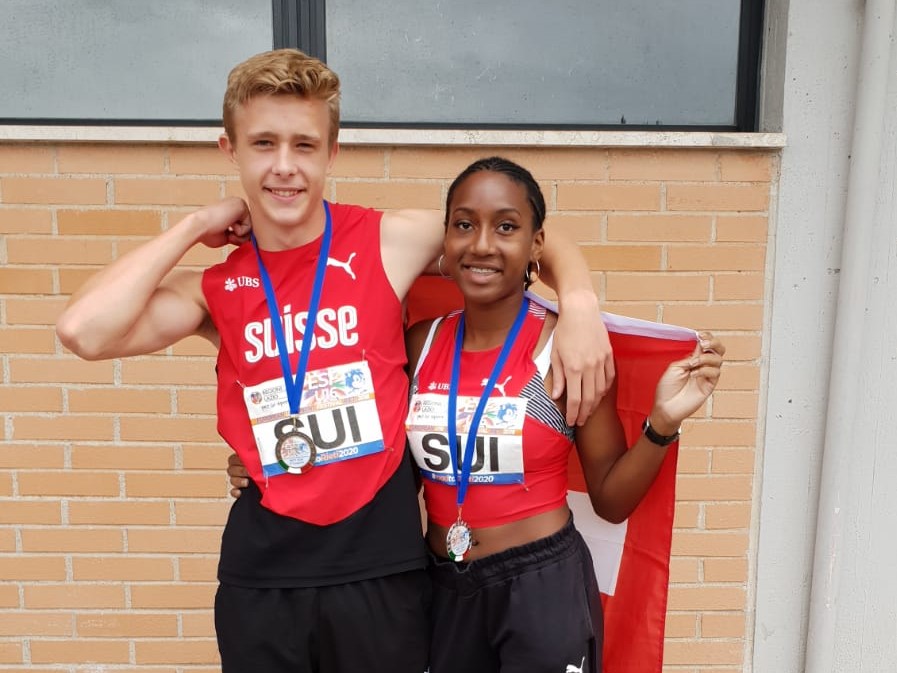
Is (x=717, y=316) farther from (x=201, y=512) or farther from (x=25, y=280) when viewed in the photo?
(x=25, y=280)

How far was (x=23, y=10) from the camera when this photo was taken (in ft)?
9.61

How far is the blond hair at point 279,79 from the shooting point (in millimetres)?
1765

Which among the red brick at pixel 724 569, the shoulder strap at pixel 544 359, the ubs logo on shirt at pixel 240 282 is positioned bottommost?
the red brick at pixel 724 569

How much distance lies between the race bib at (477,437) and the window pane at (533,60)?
1522mm

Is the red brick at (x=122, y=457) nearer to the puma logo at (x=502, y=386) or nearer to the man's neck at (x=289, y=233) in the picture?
the man's neck at (x=289, y=233)

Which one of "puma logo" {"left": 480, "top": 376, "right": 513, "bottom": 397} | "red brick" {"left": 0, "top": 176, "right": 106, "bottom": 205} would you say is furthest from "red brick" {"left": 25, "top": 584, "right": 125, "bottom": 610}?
"puma logo" {"left": 480, "top": 376, "right": 513, "bottom": 397}

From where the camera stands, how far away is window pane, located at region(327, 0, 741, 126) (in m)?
2.96

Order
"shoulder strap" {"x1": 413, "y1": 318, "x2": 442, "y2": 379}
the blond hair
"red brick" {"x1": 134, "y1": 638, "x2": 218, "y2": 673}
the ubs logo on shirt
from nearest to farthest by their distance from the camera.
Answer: the blond hair, the ubs logo on shirt, "shoulder strap" {"x1": 413, "y1": 318, "x2": 442, "y2": 379}, "red brick" {"x1": 134, "y1": 638, "x2": 218, "y2": 673}

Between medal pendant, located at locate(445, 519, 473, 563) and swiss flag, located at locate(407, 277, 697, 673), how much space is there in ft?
1.53

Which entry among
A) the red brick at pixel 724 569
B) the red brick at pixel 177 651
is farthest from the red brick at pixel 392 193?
Result: the red brick at pixel 177 651

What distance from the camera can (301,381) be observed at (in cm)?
181

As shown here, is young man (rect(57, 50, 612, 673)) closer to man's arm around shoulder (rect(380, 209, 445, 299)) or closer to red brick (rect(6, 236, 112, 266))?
man's arm around shoulder (rect(380, 209, 445, 299))

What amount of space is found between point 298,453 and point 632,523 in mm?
968

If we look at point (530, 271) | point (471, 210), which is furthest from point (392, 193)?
point (471, 210)
